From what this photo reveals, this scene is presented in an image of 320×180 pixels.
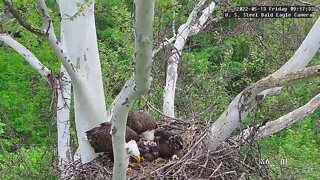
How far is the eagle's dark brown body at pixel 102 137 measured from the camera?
15.1ft

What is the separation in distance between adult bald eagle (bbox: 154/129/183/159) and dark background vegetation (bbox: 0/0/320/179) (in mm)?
2211

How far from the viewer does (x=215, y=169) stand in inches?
179

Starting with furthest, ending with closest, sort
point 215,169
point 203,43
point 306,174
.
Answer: point 203,43 < point 306,174 < point 215,169

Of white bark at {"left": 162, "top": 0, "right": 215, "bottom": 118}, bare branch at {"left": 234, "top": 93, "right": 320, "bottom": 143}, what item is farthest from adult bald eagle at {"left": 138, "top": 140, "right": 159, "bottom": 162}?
white bark at {"left": 162, "top": 0, "right": 215, "bottom": 118}

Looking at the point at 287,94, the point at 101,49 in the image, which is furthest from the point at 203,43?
the point at 101,49

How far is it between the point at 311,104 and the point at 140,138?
1594 mm

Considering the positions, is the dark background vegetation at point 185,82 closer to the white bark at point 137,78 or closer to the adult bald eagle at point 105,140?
the adult bald eagle at point 105,140

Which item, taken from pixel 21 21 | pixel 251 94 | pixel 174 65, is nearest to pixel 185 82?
pixel 174 65

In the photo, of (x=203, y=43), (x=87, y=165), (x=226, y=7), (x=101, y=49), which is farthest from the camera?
(x=203, y=43)

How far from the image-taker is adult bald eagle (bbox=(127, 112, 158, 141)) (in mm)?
5160

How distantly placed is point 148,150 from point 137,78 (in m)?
2.13

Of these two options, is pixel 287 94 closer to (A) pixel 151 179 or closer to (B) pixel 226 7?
(B) pixel 226 7

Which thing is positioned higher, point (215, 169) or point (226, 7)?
point (226, 7)
